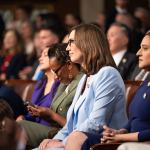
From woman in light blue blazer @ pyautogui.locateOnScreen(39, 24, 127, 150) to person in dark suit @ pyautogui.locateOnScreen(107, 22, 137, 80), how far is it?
188 centimetres

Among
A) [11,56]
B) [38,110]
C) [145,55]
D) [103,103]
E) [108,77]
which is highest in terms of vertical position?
[145,55]

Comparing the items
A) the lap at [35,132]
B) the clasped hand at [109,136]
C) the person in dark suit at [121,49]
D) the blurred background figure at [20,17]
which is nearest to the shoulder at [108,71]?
the clasped hand at [109,136]

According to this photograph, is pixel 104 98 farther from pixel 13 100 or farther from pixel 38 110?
pixel 13 100

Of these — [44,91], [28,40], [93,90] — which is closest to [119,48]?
[44,91]

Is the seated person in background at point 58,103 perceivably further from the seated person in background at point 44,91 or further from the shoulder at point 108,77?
the shoulder at point 108,77

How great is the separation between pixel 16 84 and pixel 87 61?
6.76ft

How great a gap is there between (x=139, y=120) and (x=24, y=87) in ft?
7.49

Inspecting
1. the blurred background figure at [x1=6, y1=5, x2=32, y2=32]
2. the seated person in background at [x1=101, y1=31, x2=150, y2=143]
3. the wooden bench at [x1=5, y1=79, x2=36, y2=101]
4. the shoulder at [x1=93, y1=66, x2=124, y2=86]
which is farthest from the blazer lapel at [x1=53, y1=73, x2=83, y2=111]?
the blurred background figure at [x1=6, y1=5, x2=32, y2=32]

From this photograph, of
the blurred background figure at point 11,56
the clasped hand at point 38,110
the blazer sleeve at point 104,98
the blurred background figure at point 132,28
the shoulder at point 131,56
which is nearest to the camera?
the blazer sleeve at point 104,98

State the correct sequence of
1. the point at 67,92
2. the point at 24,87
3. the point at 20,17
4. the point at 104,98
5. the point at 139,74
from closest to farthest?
the point at 104,98 → the point at 67,92 → the point at 139,74 → the point at 24,87 → the point at 20,17

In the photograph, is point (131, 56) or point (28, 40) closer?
point (131, 56)

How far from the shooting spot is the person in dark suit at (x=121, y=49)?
668cm

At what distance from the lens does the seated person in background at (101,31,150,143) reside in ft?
13.7

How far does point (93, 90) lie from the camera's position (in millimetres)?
4578
